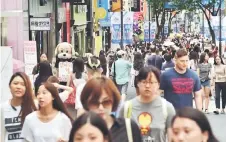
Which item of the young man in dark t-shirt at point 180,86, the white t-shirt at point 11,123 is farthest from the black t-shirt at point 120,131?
the young man in dark t-shirt at point 180,86

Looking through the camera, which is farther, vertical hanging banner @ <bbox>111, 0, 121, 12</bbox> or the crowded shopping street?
vertical hanging banner @ <bbox>111, 0, 121, 12</bbox>

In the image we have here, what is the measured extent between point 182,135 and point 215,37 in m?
40.1

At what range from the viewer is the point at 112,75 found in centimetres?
2162

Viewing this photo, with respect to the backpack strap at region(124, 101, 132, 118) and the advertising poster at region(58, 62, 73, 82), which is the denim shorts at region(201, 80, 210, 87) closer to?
the advertising poster at region(58, 62, 73, 82)

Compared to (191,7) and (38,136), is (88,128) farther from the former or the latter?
(191,7)

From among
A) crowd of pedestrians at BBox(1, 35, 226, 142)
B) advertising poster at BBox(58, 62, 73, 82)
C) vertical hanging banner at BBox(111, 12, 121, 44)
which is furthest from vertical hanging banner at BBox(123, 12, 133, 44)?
crowd of pedestrians at BBox(1, 35, 226, 142)

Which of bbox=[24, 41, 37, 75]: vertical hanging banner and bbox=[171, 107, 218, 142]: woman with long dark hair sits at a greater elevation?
bbox=[171, 107, 218, 142]: woman with long dark hair

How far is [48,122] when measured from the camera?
24.4ft

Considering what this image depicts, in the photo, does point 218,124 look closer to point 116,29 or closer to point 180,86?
point 180,86

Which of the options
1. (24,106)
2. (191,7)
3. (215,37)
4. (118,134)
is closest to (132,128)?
(118,134)

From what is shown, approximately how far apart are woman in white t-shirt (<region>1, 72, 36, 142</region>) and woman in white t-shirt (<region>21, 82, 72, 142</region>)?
1.56 feet

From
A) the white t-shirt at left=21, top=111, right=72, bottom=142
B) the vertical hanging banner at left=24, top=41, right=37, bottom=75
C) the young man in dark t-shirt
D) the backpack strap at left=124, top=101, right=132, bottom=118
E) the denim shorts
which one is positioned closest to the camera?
the backpack strap at left=124, top=101, right=132, bottom=118

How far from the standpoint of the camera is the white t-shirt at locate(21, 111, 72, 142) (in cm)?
734

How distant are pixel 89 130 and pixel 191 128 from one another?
25.7 inches
